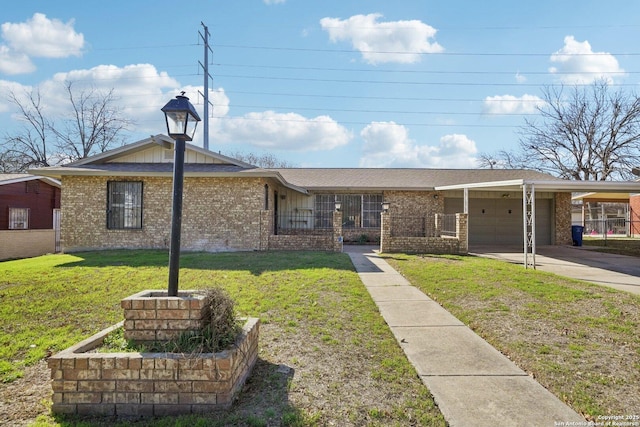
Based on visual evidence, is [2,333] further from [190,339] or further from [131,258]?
[131,258]

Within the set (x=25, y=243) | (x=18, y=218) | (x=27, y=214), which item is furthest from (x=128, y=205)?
(x=27, y=214)

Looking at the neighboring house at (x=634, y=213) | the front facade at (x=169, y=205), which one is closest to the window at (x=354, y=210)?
the front facade at (x=169, y=205)

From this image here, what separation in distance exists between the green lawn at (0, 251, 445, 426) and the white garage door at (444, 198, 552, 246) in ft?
34.8

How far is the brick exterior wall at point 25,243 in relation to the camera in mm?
13155

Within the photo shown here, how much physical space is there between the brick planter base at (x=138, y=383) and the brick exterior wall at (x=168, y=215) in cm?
1029

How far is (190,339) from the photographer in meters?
2.96

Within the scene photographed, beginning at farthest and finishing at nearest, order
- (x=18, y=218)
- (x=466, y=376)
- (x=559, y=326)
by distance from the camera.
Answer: (x=18, y=218) < (x=559, y=326) < (x=466, y=376)

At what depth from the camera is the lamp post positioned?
11.1 ft

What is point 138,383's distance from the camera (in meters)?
2.73

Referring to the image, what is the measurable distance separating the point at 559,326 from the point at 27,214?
20.3m

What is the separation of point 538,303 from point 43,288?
8.63 metres

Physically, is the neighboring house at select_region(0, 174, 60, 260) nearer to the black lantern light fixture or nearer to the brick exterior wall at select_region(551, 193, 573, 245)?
the black lantern light fixture

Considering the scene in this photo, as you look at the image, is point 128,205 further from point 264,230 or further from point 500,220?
point 500,220

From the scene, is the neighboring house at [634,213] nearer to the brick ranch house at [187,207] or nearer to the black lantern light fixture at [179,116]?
the brick ranch house at [187,207]
